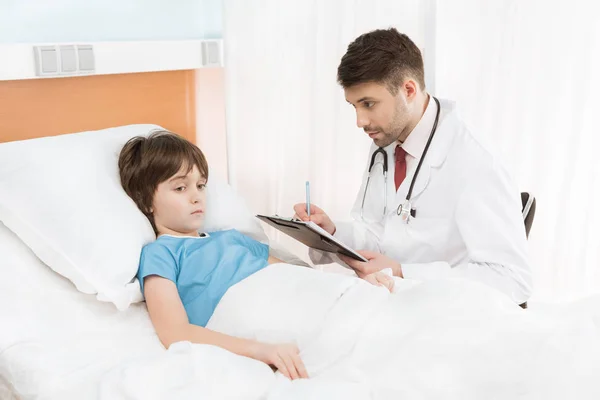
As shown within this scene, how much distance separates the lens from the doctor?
67.8 inches

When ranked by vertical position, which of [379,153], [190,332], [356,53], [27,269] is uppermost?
[356,53]

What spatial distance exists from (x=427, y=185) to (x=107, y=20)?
44.6 inches

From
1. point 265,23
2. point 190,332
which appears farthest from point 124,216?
point 265,23

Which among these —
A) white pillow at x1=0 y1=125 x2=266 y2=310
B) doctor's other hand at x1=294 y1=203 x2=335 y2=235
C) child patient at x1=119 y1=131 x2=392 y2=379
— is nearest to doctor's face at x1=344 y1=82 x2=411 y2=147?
doctor's other hand at x1=294 y1=203 x2=335 y2=235

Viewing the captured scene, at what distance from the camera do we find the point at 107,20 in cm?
211

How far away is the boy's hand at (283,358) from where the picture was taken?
1.29 meters

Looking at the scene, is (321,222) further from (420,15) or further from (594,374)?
(594,374)

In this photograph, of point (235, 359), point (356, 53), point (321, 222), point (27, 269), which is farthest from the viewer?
point (321, 222)

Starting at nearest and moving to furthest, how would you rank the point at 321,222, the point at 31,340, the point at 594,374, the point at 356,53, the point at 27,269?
the point at 594,374, the point at 31,340, the point at 27,269, the point at 356,53, the point at 321,222

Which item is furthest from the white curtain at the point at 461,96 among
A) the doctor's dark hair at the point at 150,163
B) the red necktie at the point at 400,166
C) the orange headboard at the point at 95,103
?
the doctor's dark hair at the point at 150,163

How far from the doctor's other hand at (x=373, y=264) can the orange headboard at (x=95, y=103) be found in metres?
0.91

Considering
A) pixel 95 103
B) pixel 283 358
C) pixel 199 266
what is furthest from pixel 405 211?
pixel 95 103

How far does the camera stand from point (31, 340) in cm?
140

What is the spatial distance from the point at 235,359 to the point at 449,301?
45cm
